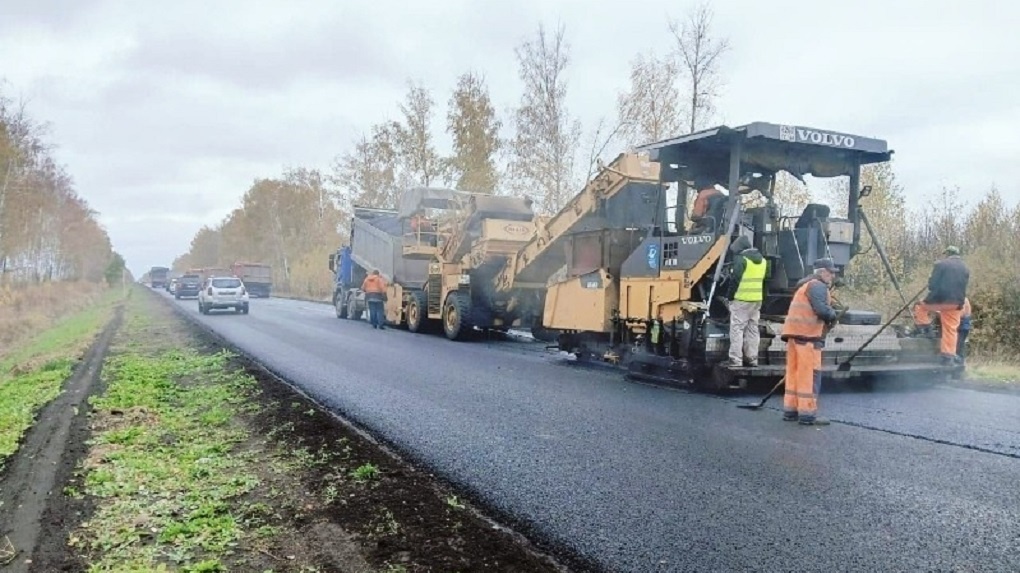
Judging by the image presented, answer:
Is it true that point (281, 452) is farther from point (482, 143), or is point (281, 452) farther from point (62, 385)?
point (482, 143)

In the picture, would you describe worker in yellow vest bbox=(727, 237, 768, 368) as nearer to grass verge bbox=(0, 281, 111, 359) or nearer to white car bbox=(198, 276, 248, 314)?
grass verge bbox=(0, 281, 111, 359)

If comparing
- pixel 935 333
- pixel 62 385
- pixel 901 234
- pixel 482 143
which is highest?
pixel 482 143

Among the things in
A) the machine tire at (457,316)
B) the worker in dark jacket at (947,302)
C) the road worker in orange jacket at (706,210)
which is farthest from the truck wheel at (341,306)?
the worker in dark jacket at (947,302)

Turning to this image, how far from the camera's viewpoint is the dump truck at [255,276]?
45062mm

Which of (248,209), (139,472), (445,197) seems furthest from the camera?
(248,209)

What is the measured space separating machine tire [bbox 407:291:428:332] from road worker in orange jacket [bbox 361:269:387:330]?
1.34m

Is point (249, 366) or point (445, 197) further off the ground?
point (445, 197)

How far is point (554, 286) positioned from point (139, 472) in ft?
Result: 23.6

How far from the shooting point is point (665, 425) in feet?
22.2

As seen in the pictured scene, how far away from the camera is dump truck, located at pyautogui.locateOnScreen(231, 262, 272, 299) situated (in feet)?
148

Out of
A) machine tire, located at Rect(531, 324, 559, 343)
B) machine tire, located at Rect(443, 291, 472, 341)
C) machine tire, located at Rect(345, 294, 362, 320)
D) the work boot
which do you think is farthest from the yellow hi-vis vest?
machine tire, located at Rect(345, 294, 362, 320)

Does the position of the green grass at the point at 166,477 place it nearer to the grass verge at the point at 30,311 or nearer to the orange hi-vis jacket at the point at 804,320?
the orange hi-vis jacket at the point at 804,320

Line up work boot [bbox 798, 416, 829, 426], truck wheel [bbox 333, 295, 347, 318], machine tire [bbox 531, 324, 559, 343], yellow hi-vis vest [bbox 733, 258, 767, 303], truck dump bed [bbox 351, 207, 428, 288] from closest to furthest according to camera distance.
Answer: work boot [bbox 798, 416, 829, 426] < yellow hi-vis vest [bbox 733, 258, 767, 303] < machine tire [bbox 531, 324, 559, 343] < truck dump bed [bbox 351, 207, 428, 288] < truck wheel [bbox 333, 295, 347, 318]

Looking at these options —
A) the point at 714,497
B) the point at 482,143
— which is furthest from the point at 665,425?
the point at 482,143
